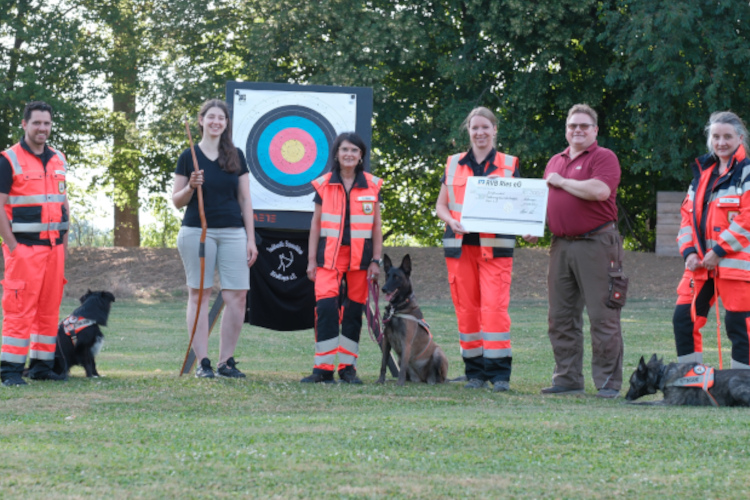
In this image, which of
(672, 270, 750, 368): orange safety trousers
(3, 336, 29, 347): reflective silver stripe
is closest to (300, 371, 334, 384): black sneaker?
(3, 336, 29, 347): reflective silver stripe

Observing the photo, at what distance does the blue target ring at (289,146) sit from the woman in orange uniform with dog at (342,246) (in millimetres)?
1277

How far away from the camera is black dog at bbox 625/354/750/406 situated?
20.8ft

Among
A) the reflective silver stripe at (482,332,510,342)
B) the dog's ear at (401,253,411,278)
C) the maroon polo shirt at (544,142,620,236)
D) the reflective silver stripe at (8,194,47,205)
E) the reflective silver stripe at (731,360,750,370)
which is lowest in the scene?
the reflective silver stripe at (731,360,750,370)

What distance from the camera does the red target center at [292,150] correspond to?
884 cm

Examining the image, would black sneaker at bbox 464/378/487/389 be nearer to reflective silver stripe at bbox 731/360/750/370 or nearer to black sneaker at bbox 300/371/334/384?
black sneaker at bbox 300/371/334/384

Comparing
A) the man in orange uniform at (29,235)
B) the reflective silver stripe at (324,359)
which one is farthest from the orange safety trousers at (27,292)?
the reflective silver stripe at (324,359)

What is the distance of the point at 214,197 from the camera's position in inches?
289

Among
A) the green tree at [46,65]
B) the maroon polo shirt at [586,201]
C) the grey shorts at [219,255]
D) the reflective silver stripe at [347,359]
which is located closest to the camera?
the maroon polo shirt at [586,201]

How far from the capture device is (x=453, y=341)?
12328mm

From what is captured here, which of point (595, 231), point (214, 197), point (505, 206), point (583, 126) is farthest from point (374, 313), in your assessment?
point (583, 126)

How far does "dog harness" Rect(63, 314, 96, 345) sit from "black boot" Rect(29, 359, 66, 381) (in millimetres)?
317

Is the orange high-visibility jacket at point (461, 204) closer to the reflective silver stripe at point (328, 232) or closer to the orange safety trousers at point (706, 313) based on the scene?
the reflective silver stripe at point (328, 232)

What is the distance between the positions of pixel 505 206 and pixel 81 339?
367cm

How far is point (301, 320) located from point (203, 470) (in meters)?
4.48
